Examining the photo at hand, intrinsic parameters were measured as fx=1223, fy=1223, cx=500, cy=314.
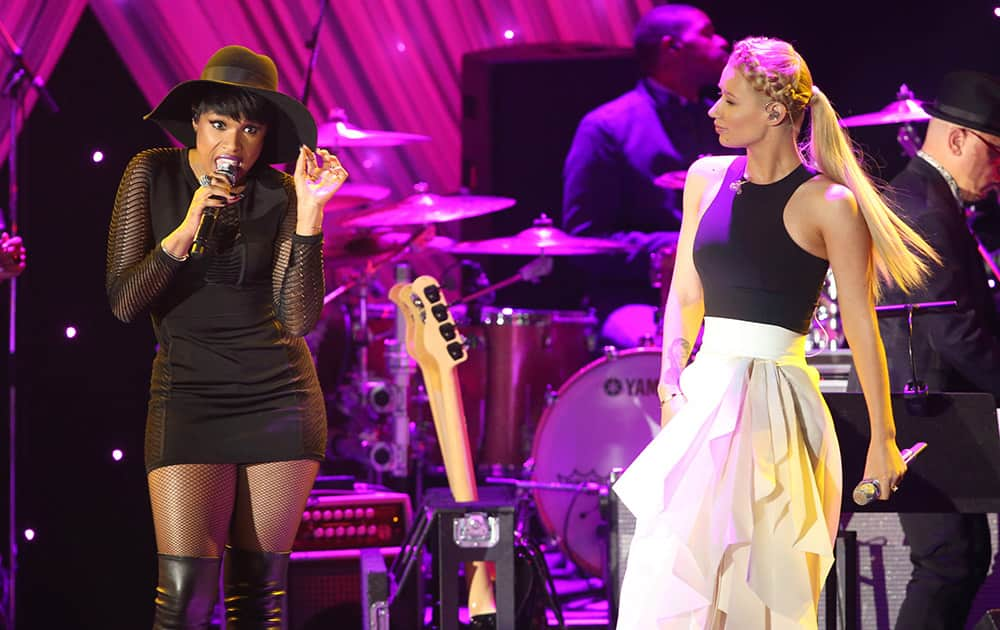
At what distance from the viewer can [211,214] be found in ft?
10.1

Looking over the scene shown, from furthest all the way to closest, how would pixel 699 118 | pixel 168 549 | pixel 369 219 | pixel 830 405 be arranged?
1. pixel 699 118
2. pixel 369 219
3. pixel 830 405
4. pixel 168 549

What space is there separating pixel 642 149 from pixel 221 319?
14.9ft

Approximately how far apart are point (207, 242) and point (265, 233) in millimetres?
182

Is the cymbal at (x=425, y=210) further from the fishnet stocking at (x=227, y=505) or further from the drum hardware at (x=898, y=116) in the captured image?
the fishnet stocking at (x=227, y=505)

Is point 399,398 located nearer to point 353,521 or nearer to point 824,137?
point 353,521

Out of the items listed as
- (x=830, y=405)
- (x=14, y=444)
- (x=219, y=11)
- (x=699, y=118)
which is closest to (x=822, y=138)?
(x=830, y=405)

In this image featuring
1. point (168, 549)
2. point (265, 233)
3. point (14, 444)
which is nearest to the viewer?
point (168, 549)

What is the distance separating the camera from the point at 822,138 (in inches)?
124

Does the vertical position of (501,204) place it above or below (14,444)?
above

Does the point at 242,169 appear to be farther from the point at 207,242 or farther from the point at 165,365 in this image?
the point at 165,365

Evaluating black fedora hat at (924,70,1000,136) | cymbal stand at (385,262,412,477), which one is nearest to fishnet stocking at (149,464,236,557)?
black fedora hat at (924,70,1000,136)

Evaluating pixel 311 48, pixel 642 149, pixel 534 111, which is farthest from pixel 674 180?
pixel 534 111

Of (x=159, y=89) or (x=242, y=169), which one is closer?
(x=242, y=169)

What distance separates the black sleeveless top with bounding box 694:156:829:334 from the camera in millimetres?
3066
